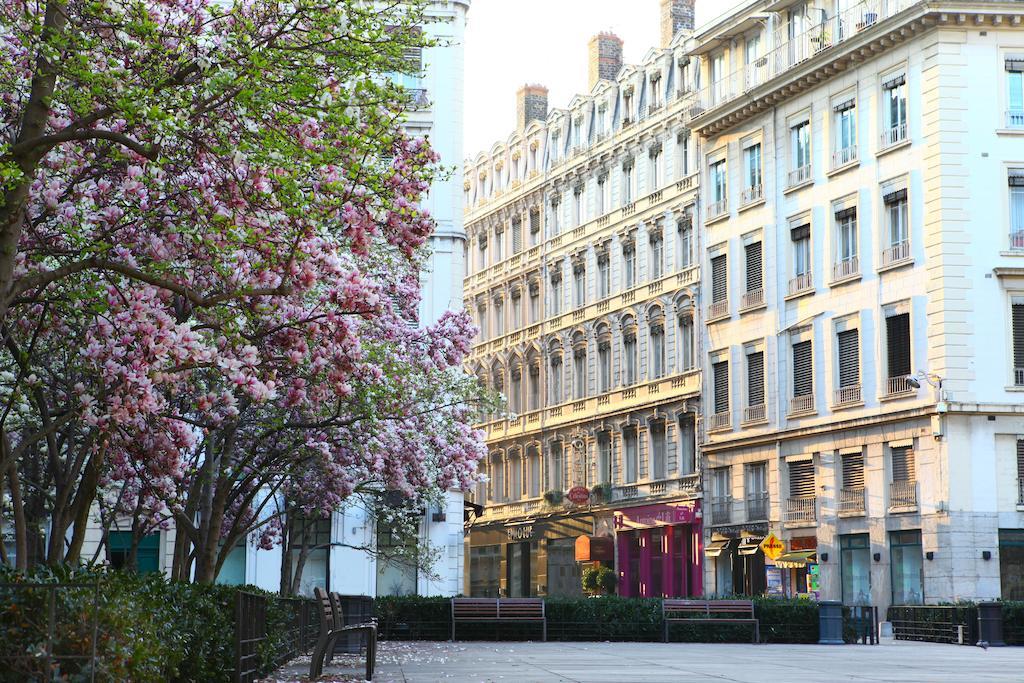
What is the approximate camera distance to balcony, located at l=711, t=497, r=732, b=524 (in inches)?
2226

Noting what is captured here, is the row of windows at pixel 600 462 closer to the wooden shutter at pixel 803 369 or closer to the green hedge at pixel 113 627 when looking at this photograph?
the wooden shutter at pixel 803 369

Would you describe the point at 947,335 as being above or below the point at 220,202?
above

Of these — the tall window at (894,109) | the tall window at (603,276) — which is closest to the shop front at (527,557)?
the tall window at (603,276)

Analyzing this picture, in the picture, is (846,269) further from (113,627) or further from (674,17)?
(113,627)

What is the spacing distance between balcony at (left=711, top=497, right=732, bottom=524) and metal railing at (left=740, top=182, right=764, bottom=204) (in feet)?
33.9

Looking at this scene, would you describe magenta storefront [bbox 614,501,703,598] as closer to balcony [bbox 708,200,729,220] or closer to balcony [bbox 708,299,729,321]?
balcony [bbox 708,299,729,321]

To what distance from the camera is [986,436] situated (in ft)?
151

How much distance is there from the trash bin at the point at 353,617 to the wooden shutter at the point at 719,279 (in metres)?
27.8

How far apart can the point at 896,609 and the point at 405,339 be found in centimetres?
1813

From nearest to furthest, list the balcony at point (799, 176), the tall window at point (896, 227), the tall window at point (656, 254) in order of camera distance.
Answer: the tall window at point (896, 227)
the balcony at point (799, 176)
the tall window at point (656, 254)

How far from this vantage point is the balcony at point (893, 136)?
49.2m

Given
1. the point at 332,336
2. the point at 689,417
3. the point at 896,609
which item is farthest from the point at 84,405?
the point at 689,417

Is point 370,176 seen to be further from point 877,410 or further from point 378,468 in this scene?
point 877,410

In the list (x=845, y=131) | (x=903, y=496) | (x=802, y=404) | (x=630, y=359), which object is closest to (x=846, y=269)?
(x=845, y=131)
